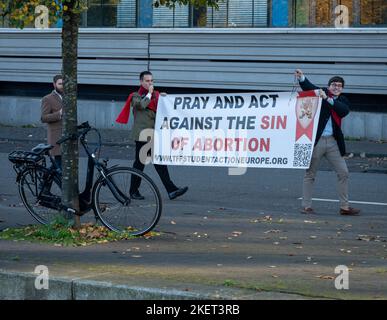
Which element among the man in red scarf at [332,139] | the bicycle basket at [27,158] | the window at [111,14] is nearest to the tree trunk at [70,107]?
the bicycle basket at [27,158]

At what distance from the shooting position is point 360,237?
36.2 feet

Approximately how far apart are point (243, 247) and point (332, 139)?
3.44 m

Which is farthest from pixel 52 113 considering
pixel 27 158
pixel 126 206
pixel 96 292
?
pixel 96 292

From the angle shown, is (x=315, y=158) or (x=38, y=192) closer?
(x=38, y=192)

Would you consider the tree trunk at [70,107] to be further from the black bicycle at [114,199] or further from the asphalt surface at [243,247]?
the asphalt surface at [243,247]

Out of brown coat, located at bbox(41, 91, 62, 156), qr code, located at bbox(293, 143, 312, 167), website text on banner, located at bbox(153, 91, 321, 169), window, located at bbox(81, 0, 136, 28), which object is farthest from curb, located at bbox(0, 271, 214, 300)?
window, located at bbox(81, 0, 136, 28)

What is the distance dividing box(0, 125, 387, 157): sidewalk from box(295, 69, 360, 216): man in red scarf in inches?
340

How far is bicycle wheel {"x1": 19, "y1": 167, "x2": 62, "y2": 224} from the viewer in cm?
1119

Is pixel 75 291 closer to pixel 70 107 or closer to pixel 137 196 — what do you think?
pixel 137 196

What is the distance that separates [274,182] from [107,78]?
12385 mm

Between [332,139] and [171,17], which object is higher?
[171,17]

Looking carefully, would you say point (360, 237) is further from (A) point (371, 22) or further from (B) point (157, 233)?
(A) point (371, 22)

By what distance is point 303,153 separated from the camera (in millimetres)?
13016

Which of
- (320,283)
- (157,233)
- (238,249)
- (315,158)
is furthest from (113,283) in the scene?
(315,158)
